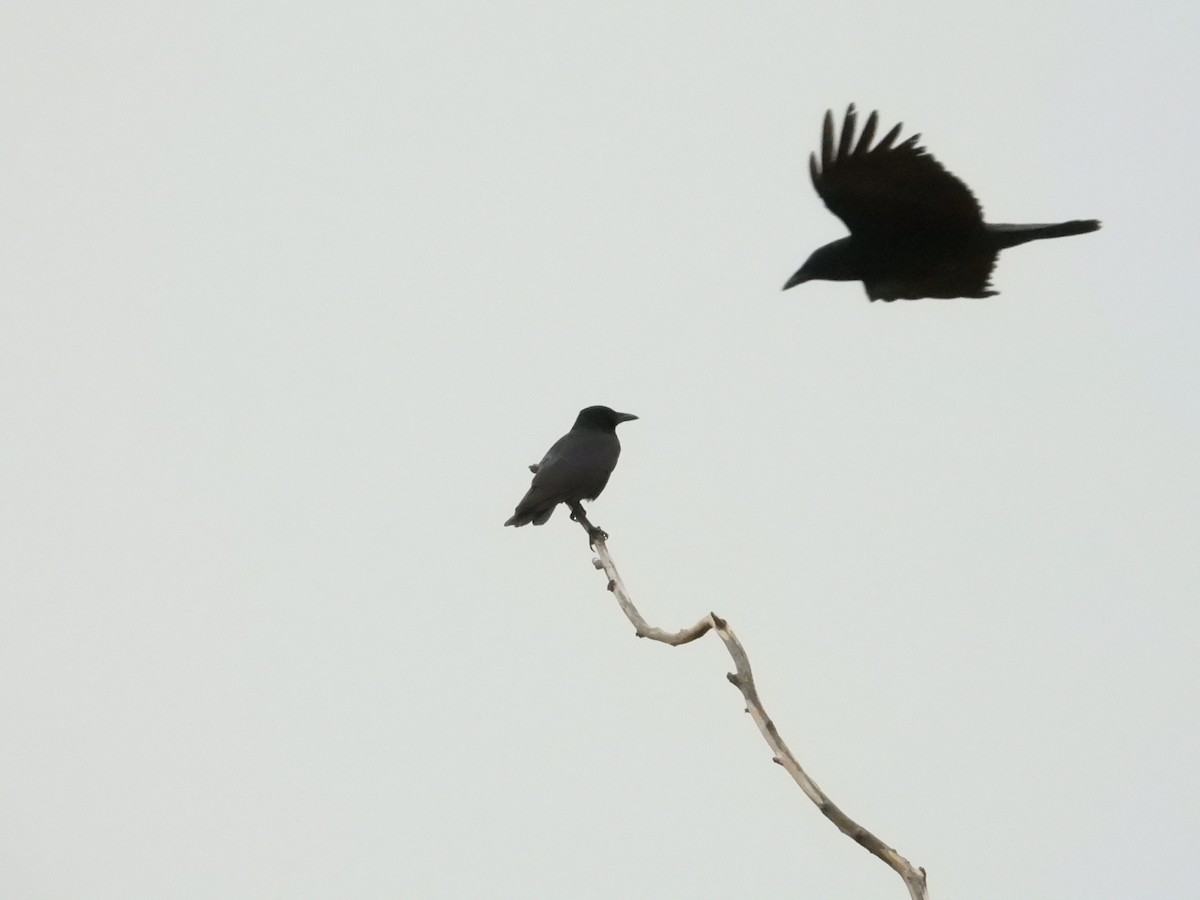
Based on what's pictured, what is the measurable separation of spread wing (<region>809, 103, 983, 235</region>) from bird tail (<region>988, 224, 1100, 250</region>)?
108mm

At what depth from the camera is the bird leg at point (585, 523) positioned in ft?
19.7

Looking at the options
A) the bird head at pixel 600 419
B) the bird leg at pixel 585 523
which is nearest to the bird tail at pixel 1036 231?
the bird leg at pixel 585 523

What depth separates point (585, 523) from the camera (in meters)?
6.49

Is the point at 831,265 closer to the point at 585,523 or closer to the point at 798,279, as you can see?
the point at 798,279

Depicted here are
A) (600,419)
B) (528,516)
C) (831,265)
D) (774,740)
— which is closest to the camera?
(774,740)

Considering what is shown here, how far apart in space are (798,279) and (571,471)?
1.66 metres

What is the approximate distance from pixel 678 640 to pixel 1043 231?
97.3 inches

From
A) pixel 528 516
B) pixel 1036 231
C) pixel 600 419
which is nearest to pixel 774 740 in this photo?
pixel 1036 231

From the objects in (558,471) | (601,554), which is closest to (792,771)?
(601,554)

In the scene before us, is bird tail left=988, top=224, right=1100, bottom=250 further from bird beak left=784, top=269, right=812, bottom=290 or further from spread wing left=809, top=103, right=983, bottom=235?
bird beak left=784, top=269, right=812, bottom=290

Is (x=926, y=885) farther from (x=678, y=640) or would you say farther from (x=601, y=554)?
(x=601, y=554)

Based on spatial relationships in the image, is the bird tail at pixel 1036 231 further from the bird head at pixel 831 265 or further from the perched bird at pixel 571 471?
the perched bird at pixel 571 471

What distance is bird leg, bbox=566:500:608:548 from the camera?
6.01 m

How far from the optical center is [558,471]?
7211 millimetres
